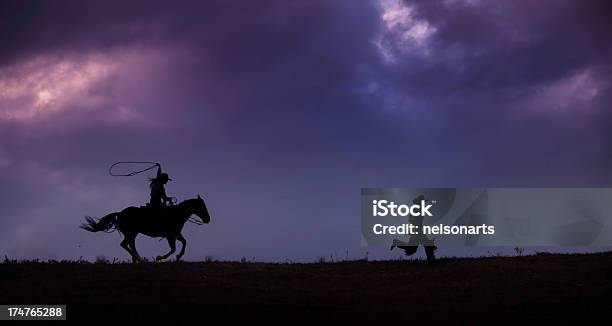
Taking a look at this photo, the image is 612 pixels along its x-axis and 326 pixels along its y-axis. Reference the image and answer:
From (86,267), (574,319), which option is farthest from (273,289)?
(574,319)

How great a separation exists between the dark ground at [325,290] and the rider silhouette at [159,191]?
3.41 metres

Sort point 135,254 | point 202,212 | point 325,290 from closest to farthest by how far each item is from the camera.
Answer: point 325,290
point 135,254
point 202,212

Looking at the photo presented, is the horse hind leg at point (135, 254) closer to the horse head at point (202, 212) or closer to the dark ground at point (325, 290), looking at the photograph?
the dark ground at point (325, 290)

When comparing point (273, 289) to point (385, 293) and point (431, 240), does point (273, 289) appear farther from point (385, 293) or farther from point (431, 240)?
point (431, 240)

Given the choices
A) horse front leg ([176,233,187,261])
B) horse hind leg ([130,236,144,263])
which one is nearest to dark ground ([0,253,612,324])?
horse front leg ([176,233,187,261])

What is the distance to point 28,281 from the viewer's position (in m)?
21.1

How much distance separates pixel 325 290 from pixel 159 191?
980 centimetres

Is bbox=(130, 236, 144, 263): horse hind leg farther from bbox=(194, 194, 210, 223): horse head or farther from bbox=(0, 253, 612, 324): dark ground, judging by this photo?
bbox=(194, 194, 210, 223): horse head

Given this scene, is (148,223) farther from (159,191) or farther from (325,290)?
(325,290)

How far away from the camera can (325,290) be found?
21.4 meters

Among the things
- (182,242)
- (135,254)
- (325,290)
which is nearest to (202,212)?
(182,242)

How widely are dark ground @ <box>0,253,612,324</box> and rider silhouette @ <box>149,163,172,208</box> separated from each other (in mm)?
3408

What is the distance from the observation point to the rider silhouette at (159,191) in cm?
2800

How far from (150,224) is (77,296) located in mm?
8983
